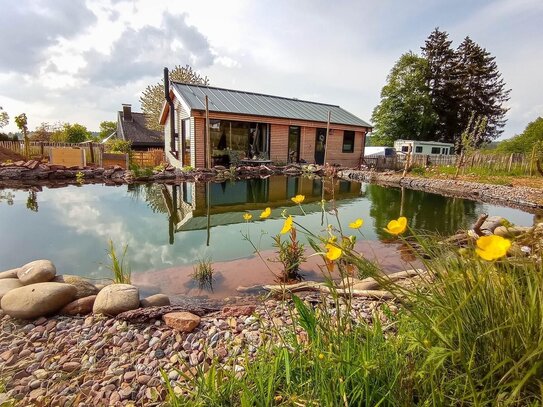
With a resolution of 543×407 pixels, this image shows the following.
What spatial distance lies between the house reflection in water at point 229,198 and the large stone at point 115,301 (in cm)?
255

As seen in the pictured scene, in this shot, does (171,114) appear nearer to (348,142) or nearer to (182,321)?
(348,142)

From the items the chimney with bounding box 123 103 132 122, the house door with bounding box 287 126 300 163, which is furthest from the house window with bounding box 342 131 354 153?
the chimney with bounding box 123 103 132 122

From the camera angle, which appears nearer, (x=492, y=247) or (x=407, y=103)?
(x=492, y=247)

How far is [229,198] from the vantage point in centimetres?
873

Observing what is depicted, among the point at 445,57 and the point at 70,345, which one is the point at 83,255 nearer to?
the point at 70,345

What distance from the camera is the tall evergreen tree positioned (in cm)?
2939

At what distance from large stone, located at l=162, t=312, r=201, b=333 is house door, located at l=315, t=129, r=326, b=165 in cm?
1633

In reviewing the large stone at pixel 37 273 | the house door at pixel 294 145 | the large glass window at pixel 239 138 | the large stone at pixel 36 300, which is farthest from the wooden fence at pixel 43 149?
the large stone at pixel 36 300

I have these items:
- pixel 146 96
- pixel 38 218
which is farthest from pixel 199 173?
pixel 146 96

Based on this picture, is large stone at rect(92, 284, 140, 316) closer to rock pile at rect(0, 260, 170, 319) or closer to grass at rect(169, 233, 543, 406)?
rock pile at rect(0, 260, 170, 319)

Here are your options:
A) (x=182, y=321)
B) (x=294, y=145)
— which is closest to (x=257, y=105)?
(x=294, y=145)

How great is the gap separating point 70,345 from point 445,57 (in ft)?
120

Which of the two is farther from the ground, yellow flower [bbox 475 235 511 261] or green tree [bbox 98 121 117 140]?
green tree [bbox 98 121 117 140]

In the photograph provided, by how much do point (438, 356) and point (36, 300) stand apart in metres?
2.68
